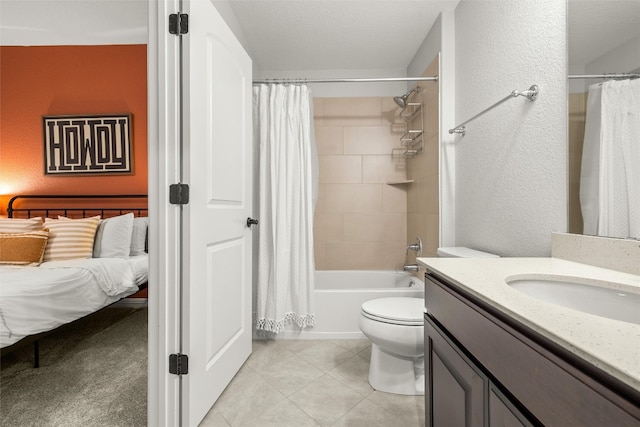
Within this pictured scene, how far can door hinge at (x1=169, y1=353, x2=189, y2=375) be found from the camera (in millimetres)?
1251

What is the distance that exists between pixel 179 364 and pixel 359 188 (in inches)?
86.7

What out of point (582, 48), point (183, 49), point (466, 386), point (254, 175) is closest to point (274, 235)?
point (254, 175)

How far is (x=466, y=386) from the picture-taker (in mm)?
699

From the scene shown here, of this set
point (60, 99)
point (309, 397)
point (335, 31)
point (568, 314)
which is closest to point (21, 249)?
point (60, 99)

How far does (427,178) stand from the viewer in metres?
2.41

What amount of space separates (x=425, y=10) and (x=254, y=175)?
1.64 meters

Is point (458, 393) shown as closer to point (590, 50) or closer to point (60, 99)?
point (590, 50)

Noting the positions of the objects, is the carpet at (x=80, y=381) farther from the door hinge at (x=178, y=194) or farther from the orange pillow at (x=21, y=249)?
the door hinge at (x=178, y=194)

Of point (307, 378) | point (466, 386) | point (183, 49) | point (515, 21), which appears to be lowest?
point (307, 378)

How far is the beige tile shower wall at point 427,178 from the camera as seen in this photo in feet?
7.27

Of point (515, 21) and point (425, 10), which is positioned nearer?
point (515, 21)

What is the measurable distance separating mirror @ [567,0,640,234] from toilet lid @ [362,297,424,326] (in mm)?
750

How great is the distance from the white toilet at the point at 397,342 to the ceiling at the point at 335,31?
66.0 inches

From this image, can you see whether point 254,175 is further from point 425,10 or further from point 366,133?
point 425,10
